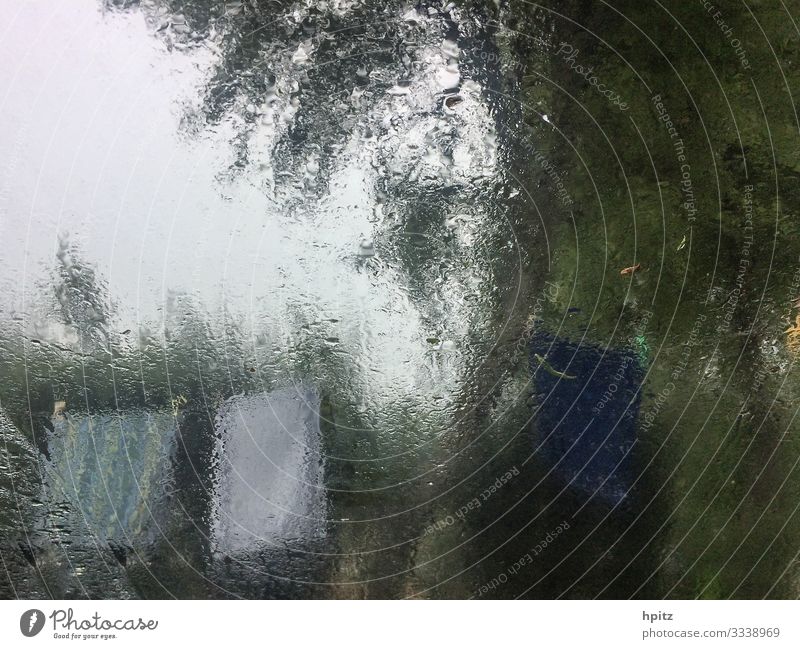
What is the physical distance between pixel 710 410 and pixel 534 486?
507mm

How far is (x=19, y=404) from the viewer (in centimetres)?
125

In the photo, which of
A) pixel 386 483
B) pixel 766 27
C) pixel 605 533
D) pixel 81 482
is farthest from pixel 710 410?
pixel 81 482

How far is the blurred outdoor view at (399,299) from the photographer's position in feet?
4.13

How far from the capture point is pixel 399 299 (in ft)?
4.27

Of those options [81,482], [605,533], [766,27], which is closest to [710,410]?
[605,533]

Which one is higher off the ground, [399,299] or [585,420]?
[399,299]

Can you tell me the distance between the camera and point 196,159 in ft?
4.16

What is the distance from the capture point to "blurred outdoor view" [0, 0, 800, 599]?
1.26 meters

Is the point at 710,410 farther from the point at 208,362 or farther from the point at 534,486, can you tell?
the point at 208,362
